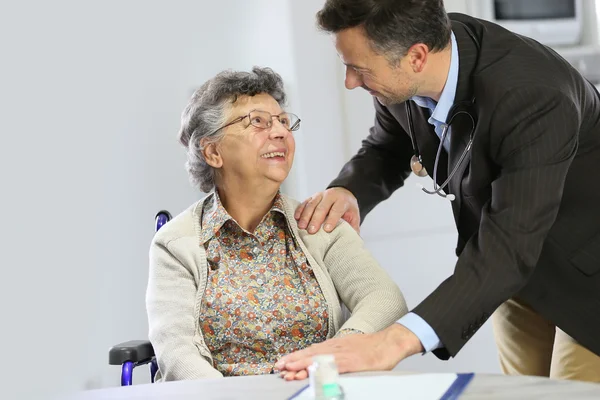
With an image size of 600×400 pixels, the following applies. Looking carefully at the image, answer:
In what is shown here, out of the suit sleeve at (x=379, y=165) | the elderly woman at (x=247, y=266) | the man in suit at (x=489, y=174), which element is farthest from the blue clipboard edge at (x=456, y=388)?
the suit sleeve at (x=379, y=165)

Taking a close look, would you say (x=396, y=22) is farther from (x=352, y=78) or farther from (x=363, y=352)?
(x=363, y=352)

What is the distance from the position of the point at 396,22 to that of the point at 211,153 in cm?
64

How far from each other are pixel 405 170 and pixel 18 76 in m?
1.48

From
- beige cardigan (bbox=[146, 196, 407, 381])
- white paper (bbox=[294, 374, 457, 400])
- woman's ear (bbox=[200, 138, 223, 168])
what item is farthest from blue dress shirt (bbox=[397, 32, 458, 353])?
woman's ear (bbox=[200, 138, 223, 168])

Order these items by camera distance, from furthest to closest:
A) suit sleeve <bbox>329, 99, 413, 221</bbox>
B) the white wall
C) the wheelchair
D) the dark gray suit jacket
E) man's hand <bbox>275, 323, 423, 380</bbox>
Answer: the white wall → suit sleeve <bbox>329, 99, 413, 221</bbox> → the wheelchair → the dark gray suit jacket → man's hand <bbox>275, 323, 423, 380</bbox>

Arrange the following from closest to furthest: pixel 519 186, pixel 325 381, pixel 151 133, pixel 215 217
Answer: pixel 325 381 < pixel 519 186 < pixel 215 217 < pixel 151 133

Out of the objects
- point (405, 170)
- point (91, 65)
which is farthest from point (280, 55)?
point (405, 170)

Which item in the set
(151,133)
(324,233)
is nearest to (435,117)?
(324,233)

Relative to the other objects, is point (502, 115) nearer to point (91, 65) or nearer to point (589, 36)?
point (91, 65)

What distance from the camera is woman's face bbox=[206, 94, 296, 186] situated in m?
2.01

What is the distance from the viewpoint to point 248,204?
2.06 metres

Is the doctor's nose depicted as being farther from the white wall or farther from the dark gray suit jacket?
the white wall

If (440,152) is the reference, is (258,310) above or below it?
below

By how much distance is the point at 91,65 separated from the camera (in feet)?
9.71
